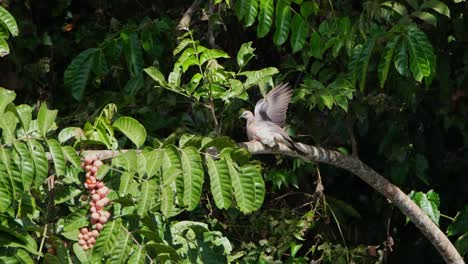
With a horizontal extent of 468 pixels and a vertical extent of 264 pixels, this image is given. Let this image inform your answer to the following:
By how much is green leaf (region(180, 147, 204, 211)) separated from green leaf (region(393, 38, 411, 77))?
1.09 metres

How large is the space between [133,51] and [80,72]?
26cm

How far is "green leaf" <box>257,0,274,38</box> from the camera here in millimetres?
3680

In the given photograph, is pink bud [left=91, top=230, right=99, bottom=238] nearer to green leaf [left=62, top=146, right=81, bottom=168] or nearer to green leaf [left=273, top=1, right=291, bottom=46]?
green leaf [left=62, top=146, right=81, bottom=168]

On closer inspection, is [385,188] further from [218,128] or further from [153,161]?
[153,161]

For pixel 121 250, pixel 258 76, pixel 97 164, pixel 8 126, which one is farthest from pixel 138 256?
pixel 258 76

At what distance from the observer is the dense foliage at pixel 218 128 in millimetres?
2793

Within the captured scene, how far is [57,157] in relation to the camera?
8.98 ft

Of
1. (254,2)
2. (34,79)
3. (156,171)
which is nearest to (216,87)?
(254,2)

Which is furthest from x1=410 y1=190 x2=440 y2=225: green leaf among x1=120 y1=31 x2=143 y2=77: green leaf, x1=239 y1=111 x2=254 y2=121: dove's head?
x1=120 y1=31 x2=143 y2=77: green leaf

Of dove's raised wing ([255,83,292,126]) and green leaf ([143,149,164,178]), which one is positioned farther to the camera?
dove's raised wing ([255,83,292,126])

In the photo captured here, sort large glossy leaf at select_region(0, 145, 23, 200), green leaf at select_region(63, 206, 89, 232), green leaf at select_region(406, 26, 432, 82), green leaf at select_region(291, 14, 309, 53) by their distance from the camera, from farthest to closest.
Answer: green leaf at select_region(291, 14, 309, 53)
green leaf at select_region(406, 26, 432, 82)
green leaf at select_region(63, 206, 89, 232)
large glossy leaf at select_region(0, 145, 23, 200)

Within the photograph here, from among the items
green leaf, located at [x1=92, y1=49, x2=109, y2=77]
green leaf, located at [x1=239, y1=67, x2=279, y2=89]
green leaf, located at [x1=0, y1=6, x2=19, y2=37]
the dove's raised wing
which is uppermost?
green leaf, located at [x1=0, y1=6, x2=19, y2=37]

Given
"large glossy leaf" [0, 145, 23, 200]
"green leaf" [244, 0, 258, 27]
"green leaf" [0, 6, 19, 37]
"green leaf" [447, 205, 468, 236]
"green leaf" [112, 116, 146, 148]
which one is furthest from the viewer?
"green leaf" [447, 205, 468, 236]

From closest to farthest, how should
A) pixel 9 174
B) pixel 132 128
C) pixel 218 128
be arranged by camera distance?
pixel 9 174 → pixel 132 128 → pixel 218 128
